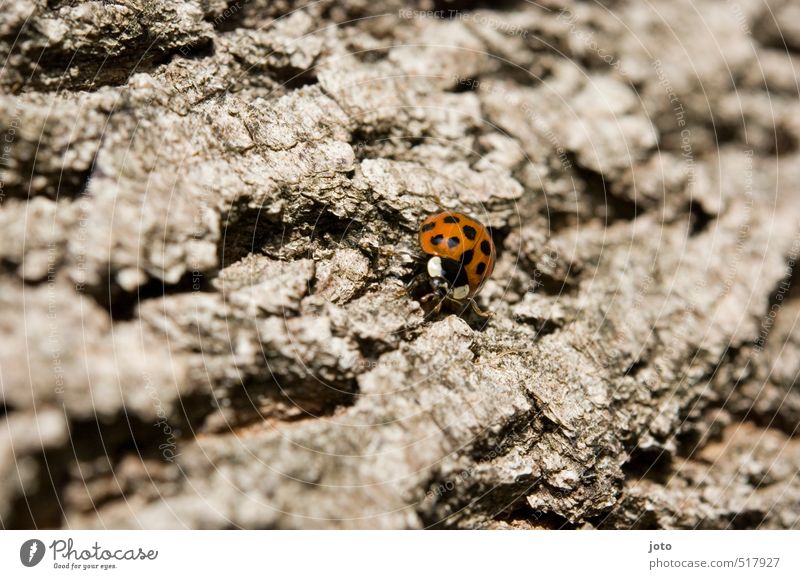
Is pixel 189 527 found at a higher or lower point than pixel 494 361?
lower

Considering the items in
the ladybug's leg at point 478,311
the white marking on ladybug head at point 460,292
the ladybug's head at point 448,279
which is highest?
the ladybug's head at point 448,279

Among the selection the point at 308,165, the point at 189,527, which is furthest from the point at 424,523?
the point at 308,165

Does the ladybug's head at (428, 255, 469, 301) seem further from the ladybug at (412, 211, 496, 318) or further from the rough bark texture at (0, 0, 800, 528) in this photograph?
the rough bark texture at (0, 0, 800, 528)

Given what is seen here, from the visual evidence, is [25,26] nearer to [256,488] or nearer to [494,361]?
[256,488]

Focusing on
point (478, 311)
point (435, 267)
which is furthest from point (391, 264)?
point (478, 311)

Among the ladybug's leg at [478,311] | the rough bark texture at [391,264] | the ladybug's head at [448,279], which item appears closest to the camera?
the rough bark texture at [391,264]

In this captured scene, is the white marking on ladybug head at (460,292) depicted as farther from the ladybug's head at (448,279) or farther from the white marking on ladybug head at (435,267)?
the white marking on ladybug head at (435,267)

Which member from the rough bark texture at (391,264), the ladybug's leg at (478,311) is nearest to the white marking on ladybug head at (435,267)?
the rough bark texture at (391,264)
